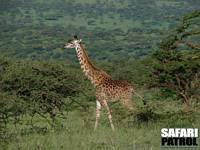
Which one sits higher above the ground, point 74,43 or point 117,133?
point 74,43

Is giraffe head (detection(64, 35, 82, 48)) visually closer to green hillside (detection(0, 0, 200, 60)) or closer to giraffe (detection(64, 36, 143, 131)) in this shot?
giraffe (detection(64, 36, 143, 131))

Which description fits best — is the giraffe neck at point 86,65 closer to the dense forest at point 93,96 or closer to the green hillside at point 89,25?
the dense forest at point 93,96

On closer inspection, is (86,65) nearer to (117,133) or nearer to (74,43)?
(74,43)

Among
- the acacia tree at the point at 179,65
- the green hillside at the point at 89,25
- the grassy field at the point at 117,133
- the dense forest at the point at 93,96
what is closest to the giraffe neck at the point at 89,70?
the dense forest at the point at 93,96

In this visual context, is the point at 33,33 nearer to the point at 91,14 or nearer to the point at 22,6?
the point at 91,14

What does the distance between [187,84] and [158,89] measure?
5.57 feet

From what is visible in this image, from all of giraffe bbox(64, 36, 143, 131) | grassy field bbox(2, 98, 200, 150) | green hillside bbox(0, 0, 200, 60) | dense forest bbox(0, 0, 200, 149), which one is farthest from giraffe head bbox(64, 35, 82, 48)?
green hillside bbox(0, 0, 200, 60)

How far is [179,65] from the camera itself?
11180mm

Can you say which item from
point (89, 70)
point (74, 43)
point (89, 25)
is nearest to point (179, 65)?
point (89, 70)

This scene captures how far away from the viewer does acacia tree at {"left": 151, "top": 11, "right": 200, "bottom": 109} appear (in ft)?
35.4

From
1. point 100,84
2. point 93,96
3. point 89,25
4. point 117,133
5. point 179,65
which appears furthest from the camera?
point 89,25

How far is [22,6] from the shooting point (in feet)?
425

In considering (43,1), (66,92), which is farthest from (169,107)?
(43,1)

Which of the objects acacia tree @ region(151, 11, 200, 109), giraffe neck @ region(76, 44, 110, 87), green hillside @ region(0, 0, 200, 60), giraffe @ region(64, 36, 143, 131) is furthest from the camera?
green hillside @ region(0, 0, 200, 60)
